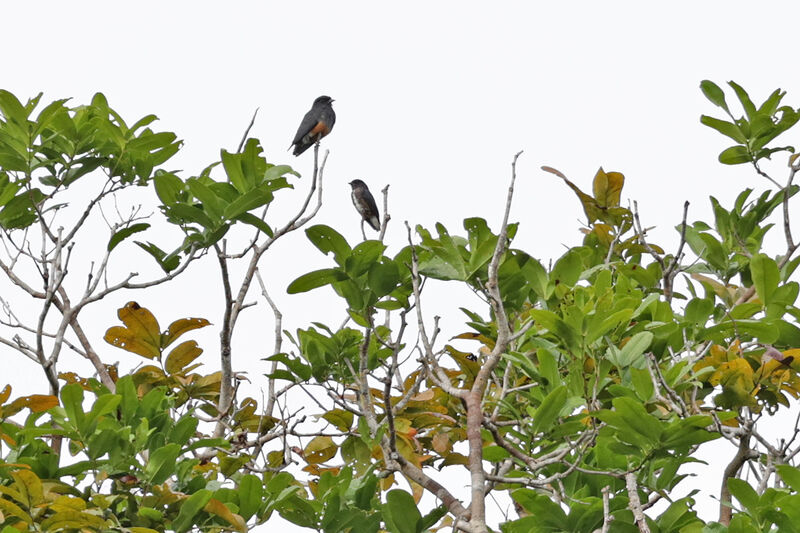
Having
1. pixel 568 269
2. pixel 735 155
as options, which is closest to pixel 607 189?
pixel 735 155

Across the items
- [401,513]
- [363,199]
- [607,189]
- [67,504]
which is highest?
[363,199]

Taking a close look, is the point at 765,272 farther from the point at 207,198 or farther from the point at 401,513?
the point at 207,198

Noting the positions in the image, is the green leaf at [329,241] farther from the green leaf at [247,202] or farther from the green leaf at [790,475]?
the green leaf at [790,475]

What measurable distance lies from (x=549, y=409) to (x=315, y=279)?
0.77 m

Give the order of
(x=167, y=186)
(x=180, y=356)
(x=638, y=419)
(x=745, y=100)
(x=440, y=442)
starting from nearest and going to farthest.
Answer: (x=638, y=419)
(x=440, y=442)
(x=167, y=186)
(x=745, y=100)
(x=180, y=356)

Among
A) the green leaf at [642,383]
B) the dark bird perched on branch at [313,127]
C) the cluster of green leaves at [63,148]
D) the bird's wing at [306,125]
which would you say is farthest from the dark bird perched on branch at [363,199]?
the green leaf at [642,383]

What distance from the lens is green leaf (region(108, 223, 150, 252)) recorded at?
14.2ft

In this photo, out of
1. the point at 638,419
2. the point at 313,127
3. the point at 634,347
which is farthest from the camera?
the point at 313,127

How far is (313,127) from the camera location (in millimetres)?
8797

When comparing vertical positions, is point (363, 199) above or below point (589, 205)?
above

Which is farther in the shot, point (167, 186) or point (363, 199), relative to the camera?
point (363, 199)

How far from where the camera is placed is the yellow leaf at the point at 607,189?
4367 millimetres

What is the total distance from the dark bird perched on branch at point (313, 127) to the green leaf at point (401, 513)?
228 inches

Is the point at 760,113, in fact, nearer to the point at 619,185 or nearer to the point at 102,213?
the point at 619,185
